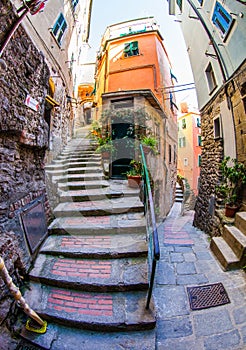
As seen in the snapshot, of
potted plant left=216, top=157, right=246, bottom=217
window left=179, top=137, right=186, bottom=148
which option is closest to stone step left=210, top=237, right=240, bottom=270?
potted plant left=216, top=157, right=246, bottom=217

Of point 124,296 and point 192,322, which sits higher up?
point 124,296

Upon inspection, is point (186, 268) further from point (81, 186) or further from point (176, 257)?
point (81, 186)

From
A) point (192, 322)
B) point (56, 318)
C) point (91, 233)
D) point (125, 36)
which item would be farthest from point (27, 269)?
point (125, 36)

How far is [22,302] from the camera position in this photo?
5.76 ft

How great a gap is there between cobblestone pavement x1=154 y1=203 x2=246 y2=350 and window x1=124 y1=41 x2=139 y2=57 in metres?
9.74

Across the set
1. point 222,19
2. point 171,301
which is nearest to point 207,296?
point 171,301

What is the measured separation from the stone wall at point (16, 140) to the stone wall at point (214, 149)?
388 cm

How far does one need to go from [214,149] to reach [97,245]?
4.86 meters

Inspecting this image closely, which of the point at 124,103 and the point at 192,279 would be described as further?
the point at 124,103

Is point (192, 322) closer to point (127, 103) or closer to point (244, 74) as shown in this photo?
point (244, 74)

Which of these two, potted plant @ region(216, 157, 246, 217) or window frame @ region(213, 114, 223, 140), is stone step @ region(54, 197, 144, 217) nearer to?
potted plant @ region(216, 157, 246, 217)

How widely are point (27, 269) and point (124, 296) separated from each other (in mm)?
1379

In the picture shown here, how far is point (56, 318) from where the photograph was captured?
183 cm

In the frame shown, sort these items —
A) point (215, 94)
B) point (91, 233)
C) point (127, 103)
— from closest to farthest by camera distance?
1. point (91, 233)
2. point (215, 94)
3. point (127, 103)
